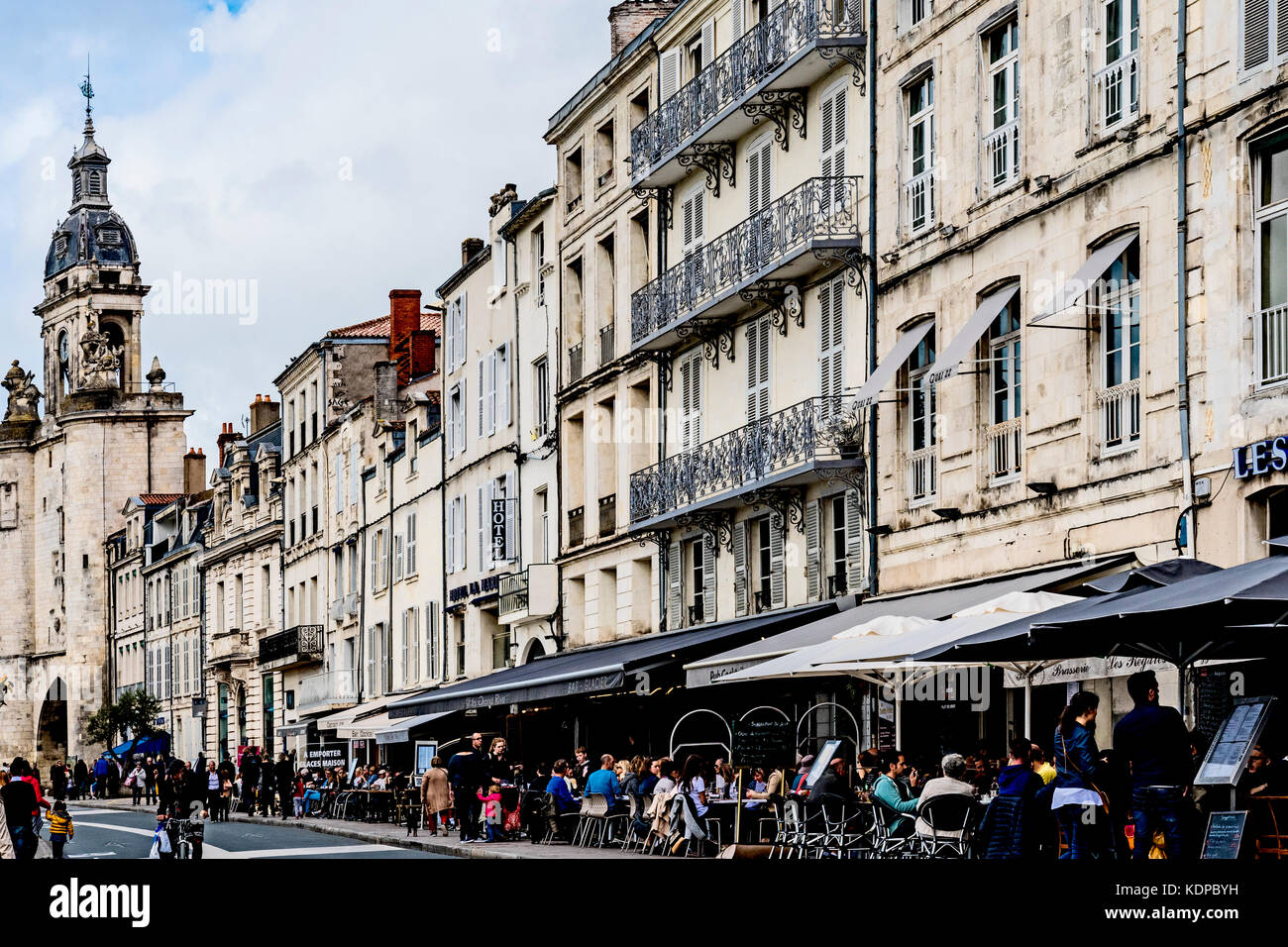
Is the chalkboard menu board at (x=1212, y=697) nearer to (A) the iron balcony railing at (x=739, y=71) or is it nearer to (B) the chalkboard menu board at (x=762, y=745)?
(B) the chalkboard menu board at (x=762, y=745)

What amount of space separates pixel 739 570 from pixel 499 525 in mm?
12343

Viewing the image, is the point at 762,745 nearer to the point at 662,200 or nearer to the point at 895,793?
the point at 895,793

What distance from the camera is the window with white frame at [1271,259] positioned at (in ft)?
67.4

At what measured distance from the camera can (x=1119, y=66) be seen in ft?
76.8

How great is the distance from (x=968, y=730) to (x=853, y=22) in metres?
9.36

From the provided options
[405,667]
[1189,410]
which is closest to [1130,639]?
[1189,410]

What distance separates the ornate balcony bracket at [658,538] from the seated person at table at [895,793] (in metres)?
16.3

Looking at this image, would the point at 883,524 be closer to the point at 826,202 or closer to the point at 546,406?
the point at 826,202

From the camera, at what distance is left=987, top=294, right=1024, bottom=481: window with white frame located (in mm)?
25562

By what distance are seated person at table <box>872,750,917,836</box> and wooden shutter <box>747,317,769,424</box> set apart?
43.0 feet

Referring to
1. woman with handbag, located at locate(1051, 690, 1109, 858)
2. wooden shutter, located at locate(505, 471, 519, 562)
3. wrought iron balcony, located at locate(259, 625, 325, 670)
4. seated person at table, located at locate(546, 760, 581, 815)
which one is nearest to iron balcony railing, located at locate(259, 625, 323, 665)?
wrought iron balcony, located at locate(259, 625, 325, 670)

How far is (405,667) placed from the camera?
54000 mm

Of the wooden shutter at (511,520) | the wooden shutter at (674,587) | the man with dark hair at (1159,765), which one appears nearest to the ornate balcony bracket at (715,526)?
the wooden shutter at (674,587)

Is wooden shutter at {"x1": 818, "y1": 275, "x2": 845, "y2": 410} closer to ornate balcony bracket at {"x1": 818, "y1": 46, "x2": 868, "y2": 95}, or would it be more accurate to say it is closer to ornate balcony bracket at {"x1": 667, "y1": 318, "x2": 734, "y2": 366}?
ornate balcony bracket at {"x1": 818, "y1": 46, "x2": 868, "y2": 95}
